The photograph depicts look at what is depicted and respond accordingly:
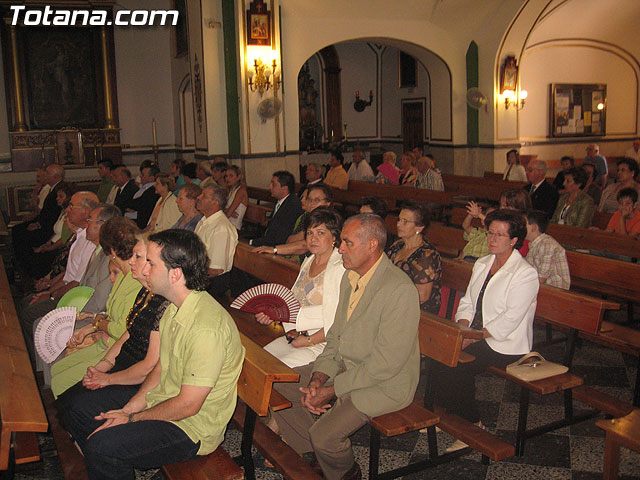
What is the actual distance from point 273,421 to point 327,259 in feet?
3.21

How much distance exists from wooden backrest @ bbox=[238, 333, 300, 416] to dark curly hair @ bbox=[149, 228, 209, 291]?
0.47m

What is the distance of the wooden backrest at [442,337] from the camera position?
10.3ft

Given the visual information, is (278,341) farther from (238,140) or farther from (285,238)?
(238,140)

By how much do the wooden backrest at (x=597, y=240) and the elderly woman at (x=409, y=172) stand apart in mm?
4574

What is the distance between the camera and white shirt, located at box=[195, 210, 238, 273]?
5254 mm

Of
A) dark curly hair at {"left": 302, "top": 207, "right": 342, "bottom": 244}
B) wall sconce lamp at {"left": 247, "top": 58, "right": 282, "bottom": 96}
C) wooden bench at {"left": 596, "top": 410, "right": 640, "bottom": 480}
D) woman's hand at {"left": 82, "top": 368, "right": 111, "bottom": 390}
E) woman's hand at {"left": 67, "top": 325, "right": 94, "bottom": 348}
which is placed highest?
wall sconce lamp at {"left": 247, "top": 58, "right": 282, "bottom": 96}

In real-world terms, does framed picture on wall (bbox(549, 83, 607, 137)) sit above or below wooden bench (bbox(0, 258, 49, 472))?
above

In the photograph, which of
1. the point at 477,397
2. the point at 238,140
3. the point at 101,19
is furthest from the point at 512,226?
the point at 101,19

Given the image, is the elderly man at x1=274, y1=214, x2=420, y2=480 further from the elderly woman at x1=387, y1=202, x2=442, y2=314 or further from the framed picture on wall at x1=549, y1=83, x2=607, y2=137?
the framed picture on wall at x1=549, y1=83, x2=607, y2=137

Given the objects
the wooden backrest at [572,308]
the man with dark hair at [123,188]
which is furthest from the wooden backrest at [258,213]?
the wooden backrest at [572,308]

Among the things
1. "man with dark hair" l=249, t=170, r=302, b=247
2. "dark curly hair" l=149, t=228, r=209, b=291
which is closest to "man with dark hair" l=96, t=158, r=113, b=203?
"man with dark hair" l=249, t=170, r=302, b=247

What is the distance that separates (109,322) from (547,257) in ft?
9.76

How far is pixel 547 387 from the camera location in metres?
3.28

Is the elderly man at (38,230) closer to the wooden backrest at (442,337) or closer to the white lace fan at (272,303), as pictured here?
the white lace fan at (272,303)
